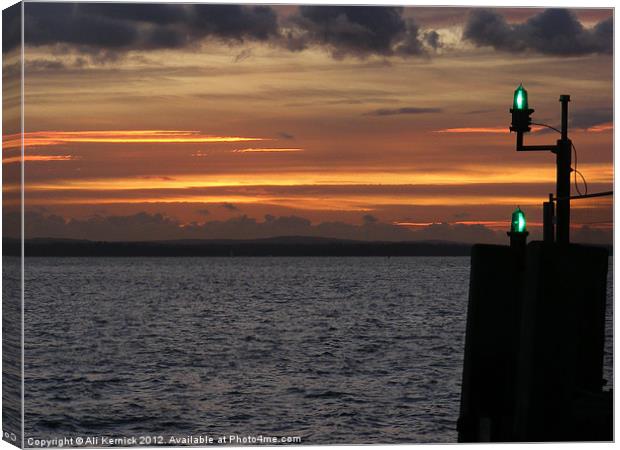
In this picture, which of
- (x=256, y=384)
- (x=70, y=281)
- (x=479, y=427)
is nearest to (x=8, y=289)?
(x=479, y=427)

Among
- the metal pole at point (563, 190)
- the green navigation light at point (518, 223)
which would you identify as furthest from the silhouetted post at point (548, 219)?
the green navigation light at point (518, 223)

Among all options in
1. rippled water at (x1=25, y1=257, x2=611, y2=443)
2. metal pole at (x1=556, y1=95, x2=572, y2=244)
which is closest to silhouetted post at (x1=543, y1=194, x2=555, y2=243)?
metal pole at (x1=556, y1=95, x2=572, y2=244)

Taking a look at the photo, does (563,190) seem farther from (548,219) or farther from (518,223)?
(518,223)

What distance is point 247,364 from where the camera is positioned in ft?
132

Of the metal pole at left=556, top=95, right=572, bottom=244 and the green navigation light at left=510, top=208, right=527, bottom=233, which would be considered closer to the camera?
the green navigation light at left=510, top=208, right=527, bottom=233

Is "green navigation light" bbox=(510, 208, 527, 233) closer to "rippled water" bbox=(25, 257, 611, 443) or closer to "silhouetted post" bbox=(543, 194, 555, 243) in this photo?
"silhouetted post" bbox=(543, 194, 555, 243)

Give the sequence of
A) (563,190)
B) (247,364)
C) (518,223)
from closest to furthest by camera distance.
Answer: (518,223), (563,190), (247,364)

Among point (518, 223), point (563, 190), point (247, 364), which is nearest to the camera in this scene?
point (518, 223)

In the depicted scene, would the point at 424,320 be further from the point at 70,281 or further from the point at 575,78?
the point at 70,281

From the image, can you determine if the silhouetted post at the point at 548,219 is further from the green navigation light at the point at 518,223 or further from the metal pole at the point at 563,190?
the green navigation light at the point at 518,223

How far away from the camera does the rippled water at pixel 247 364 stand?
88.0ft

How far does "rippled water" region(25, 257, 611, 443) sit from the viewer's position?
1056 inches

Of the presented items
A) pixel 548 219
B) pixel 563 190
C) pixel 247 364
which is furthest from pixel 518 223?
pixel 247 364

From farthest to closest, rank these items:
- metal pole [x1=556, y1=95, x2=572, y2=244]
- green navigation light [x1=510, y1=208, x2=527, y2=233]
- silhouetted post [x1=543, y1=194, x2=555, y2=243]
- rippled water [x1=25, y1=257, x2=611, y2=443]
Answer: rippled water [x1=25, y1=257, x2=611, y2=443] < silhouetted post [x1=543, y1=194, x2=555, y2=243] < metal pole [x1=556, y1=95, x2=572, y2=244] < green navigation light [x1=510, y1=208, x2=527, y2=233]
